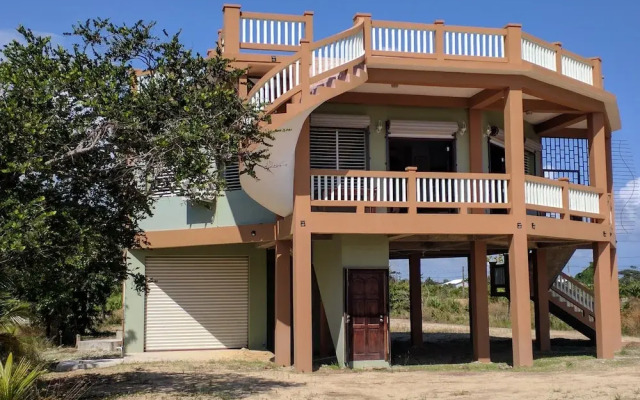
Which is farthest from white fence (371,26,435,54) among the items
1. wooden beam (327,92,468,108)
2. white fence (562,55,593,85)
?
white fence (562,55,593,85)

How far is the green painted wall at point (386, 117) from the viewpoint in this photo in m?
17.0

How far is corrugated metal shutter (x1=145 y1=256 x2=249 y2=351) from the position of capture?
63.5 ft

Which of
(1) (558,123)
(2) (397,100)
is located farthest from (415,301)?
(2) (397,100)

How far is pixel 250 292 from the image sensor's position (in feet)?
64.7

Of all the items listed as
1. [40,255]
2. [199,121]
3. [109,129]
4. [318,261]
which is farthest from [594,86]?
[40,255]

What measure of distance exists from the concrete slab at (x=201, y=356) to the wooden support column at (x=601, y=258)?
24.8 feet

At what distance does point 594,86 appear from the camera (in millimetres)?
17109

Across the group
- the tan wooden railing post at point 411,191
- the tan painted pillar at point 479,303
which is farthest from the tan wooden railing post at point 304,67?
the tan painted pillar at point 479,303

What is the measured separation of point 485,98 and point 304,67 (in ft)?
15.2

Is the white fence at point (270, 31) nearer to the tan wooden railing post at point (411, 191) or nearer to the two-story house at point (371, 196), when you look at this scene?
the two-story house at point (371, 196)

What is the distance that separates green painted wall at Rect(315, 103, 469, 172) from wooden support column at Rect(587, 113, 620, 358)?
2.91 m

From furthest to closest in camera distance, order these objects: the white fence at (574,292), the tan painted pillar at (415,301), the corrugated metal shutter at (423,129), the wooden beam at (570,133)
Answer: the tan painted pillar at (415,301)
the white fence at (574,292)
the wooden beam at (570,133)
the corrugated metal shutter at (423,129)

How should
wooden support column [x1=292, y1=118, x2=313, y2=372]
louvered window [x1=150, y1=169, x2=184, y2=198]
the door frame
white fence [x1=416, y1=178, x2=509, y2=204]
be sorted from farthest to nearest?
the door frame
white fence [x1=416, y1=178, x2=509, y2=204]
wooden support column [x1=292, y1=118, x2=313, y2=372]
louvered window [x1=150, y1=169, x2=184, y2=198]

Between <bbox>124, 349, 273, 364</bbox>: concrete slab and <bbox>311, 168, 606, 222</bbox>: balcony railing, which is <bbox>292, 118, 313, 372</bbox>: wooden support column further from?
<bbox>124, 349, 273, 364</bbox>: concrete slab
